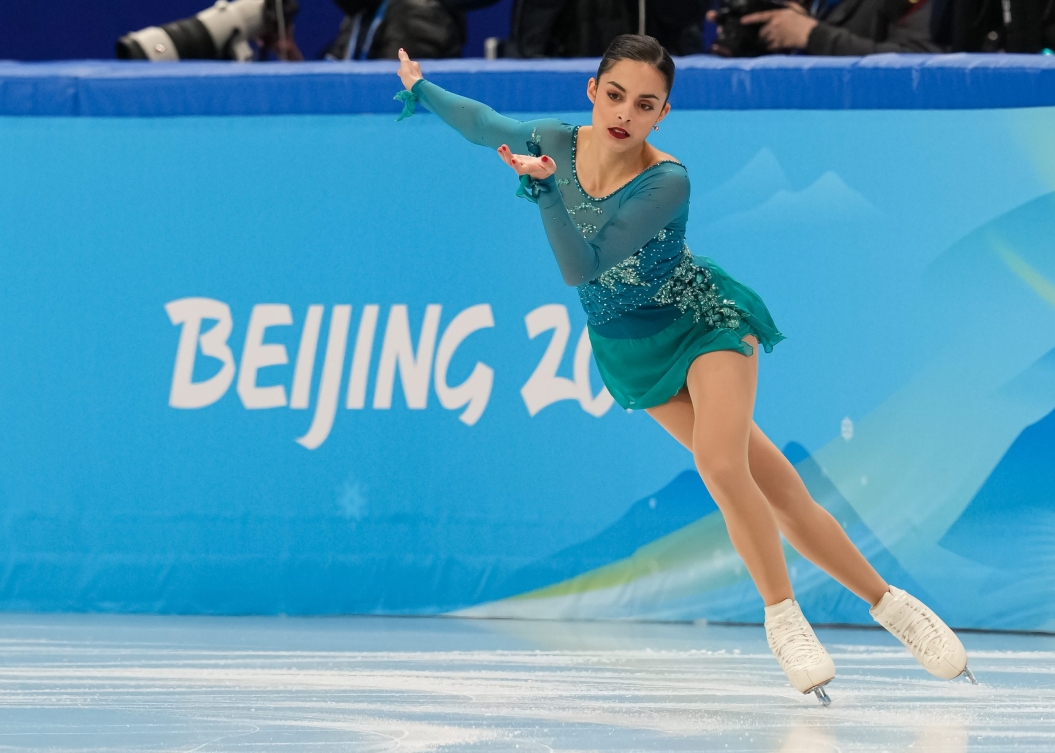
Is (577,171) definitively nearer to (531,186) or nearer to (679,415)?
(531,186)

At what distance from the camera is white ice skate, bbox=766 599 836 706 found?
2902 millimetres

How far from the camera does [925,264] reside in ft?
13.0

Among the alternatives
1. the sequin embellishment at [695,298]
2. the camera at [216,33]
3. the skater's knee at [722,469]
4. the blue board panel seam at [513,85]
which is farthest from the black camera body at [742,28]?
the skater's knee at [722,469]

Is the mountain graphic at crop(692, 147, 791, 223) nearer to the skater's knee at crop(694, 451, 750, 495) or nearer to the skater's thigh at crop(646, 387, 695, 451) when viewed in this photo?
the skater's thigh at crop(646, 387, 695, 451)

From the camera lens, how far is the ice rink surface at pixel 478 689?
2643 millimetres

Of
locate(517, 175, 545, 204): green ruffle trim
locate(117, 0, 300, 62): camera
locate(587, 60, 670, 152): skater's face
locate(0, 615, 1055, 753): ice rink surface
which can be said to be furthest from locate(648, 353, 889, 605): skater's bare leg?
locate(117, 0, 300, 62): camera

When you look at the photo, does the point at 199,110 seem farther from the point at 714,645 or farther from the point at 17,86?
the point at 714,645

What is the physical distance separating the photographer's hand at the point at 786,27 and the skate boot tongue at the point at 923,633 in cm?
214

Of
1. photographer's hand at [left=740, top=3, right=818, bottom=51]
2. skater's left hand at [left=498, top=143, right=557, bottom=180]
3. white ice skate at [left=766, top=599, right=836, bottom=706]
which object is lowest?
white ice skate at [left=766, top=599, right=836, bottom=706]

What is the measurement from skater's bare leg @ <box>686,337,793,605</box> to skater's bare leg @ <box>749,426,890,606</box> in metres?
0.13

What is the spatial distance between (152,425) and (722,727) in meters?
2.12

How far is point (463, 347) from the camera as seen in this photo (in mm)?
4117

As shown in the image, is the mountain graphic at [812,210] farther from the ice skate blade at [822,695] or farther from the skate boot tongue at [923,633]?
the ice skate blade at [822,695]

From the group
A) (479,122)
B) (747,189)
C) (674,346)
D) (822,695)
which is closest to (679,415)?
(674,346)
